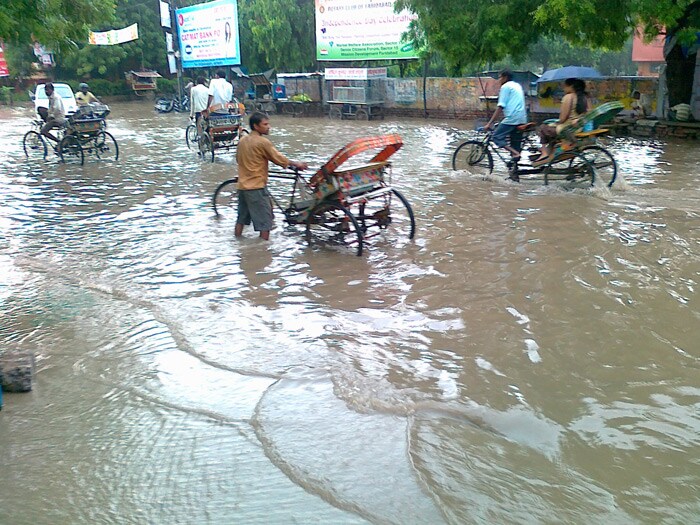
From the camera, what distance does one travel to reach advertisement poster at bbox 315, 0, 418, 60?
1008 inches

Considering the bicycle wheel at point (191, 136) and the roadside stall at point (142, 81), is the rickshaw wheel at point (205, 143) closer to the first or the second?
the bicycle wheel at point (191, 136)

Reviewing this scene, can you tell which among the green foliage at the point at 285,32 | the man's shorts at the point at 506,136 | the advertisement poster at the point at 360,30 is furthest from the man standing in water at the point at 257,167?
the green foliage at the point at 285,32

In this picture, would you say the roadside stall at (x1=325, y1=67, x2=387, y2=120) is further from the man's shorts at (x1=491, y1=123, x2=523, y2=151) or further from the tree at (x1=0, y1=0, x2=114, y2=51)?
the tree at (x1=0, y1=0, x2=114, y2=51)

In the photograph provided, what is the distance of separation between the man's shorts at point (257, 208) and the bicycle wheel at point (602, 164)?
16.3ft

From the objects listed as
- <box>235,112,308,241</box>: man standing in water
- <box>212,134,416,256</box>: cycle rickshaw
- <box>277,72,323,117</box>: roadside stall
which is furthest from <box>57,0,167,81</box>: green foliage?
<box>212,134,416,256</box>: cycle rickshaw

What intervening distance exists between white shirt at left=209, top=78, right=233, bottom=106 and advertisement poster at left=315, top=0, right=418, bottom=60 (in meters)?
12.6

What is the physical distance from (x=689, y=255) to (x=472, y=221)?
2.65 meters

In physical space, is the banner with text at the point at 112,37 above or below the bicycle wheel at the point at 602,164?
above

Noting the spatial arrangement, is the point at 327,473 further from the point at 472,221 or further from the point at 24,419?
the point at 472,221

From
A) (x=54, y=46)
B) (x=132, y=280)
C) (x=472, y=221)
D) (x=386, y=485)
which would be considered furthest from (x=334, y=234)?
(x=386, y=485)

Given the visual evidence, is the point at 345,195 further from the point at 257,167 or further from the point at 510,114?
the point at 510,114

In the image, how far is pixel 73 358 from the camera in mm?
4773

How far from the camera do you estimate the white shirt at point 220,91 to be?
46.3 ft

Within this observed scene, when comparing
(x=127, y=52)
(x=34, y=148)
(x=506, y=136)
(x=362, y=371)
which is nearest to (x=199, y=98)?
(x=34, y=148)
